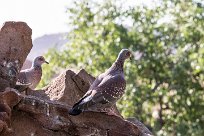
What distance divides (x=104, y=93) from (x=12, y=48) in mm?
1105

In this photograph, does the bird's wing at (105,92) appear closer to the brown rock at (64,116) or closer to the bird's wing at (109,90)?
the bird's wing at (109,90)

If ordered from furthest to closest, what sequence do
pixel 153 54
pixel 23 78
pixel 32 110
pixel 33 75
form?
pixel 153 54 → pixel 33 75 → pixel 23 78 → pixel 32 110

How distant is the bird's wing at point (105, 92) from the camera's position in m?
5.83

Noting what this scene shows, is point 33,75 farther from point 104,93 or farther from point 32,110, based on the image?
point 32,110

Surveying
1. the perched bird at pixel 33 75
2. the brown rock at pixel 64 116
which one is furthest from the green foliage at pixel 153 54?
the brown rock at pixel 64 116

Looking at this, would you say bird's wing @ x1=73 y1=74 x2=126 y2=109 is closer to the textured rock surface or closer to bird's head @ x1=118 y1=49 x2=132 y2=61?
bird's head @ x1=118 y1=49 x2=132 y2=61

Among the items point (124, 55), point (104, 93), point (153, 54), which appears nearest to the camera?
point (104, 93)

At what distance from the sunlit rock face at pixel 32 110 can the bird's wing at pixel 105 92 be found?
16 centimetres

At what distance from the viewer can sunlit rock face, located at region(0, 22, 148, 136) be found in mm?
5418

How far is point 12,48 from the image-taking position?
5820mm

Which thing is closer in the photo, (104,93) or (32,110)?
(32,110)

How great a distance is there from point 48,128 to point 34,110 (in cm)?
24

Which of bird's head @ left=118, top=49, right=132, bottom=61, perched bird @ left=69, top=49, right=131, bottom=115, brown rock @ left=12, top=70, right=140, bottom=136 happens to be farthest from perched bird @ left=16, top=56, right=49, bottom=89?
bird's head @ left=118, top=49, right=132, bottom=61

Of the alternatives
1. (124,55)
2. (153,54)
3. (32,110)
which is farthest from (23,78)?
(153,54)
